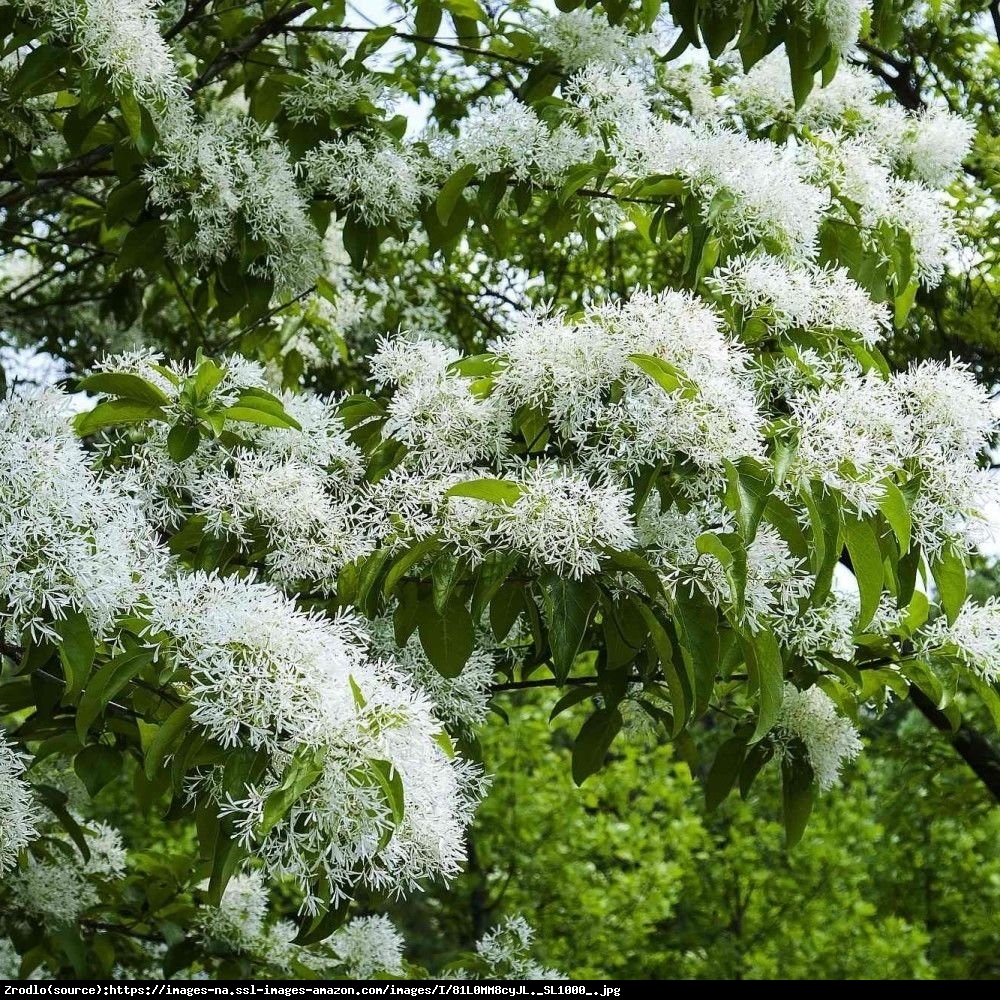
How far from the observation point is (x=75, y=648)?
1771mm

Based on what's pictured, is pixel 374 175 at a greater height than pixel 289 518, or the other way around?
pixel 374 175

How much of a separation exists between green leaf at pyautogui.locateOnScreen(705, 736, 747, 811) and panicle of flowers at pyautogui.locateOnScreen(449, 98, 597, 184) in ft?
4.33

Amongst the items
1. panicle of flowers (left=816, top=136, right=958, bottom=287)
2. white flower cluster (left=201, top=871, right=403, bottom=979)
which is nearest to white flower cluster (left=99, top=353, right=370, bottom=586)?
panicle of flowers (left=816, top=136, right=958, bottom=287)

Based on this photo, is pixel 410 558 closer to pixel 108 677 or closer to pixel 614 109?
pixel 108 677

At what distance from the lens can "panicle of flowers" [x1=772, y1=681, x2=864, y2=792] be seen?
2.74 m

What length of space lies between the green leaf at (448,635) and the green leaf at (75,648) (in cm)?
55

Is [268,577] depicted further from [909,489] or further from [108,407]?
[909,489]

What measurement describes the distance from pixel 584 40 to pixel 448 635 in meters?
1.88

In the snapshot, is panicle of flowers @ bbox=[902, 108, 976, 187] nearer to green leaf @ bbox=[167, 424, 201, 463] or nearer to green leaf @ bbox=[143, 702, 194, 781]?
green leaf @ bbox=[167, 424, 201, 463]

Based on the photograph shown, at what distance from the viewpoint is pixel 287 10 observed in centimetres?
375

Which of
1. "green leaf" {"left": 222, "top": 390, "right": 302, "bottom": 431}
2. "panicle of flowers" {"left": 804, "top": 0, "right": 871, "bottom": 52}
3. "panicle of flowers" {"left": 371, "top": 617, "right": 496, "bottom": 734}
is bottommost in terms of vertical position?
"panicle of flowers" {"left": 371, "top": 617, "right": 496, "bottom": 734}

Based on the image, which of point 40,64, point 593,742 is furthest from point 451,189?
point 593,742

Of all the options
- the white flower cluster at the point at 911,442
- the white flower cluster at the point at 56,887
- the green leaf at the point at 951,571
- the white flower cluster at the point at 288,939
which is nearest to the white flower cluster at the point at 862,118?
the white flower cluster at the point at 911,442

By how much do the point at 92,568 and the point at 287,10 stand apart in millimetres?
2457
